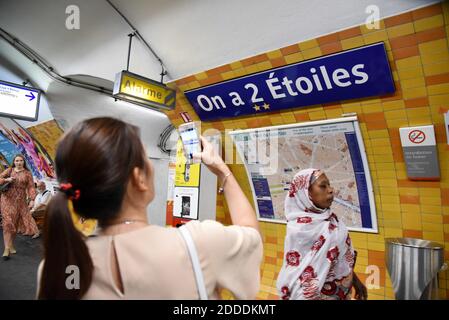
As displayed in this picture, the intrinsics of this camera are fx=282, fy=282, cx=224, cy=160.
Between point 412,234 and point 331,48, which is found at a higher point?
point 331,48

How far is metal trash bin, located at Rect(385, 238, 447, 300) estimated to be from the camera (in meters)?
2.16

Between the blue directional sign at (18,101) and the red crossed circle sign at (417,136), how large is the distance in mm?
5019

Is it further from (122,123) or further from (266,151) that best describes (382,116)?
(122,123)

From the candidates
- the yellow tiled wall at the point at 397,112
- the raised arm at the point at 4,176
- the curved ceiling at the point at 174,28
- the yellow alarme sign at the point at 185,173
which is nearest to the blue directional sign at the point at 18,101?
the curved ceiling at the point at 174,28

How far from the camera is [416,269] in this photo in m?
2.20

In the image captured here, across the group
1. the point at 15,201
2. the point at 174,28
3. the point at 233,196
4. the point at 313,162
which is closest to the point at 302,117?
the point at 313,162

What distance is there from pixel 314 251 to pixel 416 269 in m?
0.96

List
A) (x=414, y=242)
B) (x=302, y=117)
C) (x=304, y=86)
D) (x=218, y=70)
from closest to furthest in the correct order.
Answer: (x=414, y=242), (x=304, y=86), (x=302, y=117), (x=218, y=70)

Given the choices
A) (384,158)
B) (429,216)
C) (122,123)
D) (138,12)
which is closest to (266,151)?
(384,158)

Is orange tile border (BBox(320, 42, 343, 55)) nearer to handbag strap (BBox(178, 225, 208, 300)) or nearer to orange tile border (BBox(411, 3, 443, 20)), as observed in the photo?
orange tile border (BBox(411, 3, 443, 20))

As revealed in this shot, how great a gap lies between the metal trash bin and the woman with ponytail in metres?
1.97

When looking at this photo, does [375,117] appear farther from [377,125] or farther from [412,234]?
[412,234]

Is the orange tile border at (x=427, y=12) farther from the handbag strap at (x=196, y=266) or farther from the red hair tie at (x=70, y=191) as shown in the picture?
the red hair tie at (x=70, y=191)

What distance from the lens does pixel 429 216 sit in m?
2.42
